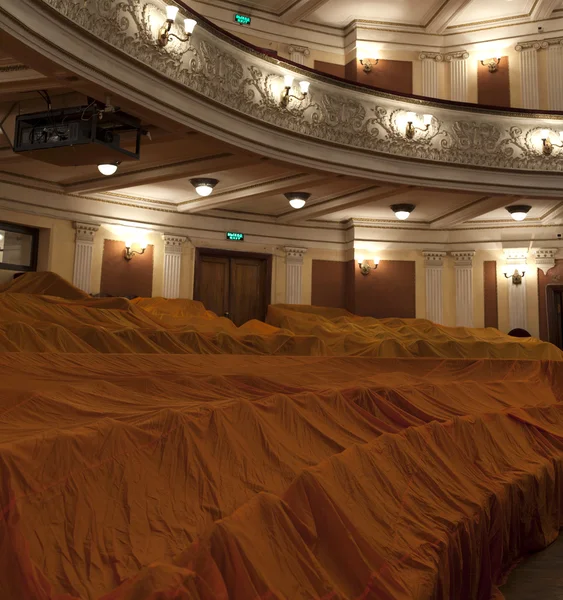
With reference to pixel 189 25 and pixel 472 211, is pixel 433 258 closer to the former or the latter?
pixel 472 211

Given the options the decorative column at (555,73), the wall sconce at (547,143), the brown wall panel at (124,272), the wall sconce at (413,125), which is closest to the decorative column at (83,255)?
the brown wall panel at (124,272)

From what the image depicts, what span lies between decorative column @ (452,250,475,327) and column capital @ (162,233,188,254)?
5.41 m

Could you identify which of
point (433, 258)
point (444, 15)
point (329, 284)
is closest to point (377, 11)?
point (444, 15)

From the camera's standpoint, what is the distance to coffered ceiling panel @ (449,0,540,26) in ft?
37.2

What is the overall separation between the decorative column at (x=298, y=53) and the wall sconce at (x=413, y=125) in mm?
2818

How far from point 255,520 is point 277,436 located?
3.76 ft

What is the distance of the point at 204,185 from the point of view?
980 centimetres

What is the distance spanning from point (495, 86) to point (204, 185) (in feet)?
19.3

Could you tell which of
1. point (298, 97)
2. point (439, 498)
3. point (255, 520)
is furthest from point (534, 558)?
point (298, 97)

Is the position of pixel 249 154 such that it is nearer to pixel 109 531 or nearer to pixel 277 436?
pixel 277 436

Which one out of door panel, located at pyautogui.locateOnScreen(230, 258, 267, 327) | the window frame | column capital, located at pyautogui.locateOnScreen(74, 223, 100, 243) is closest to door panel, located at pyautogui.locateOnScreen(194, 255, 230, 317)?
door panel, located at pyautogui.locateOnScreen(230, 258, 267, 327)

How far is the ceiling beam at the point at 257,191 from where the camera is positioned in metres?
9.50

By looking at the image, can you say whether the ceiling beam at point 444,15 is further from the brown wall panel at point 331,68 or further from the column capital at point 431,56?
the brown wall panel at point 331,68

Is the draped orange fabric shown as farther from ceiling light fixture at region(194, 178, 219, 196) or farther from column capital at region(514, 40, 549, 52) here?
column capital at region(514, 40, 549, 52)
